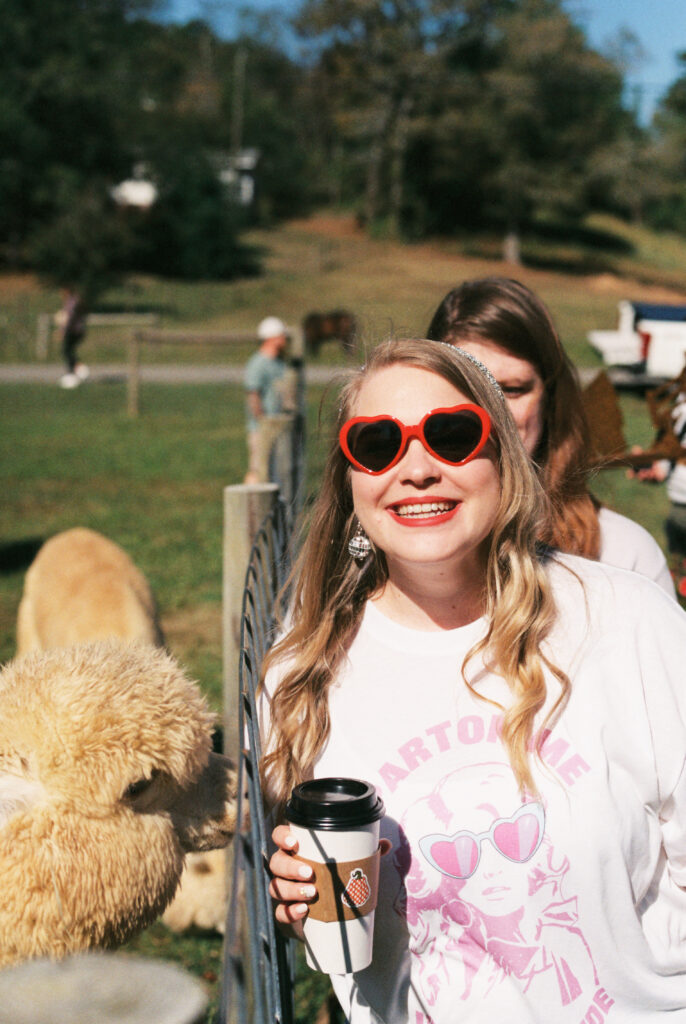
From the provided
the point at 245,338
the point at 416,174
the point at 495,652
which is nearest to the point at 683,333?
the point at 245,338

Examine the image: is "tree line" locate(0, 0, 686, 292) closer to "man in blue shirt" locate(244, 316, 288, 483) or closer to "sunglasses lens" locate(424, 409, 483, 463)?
"man in blue shirt" locate(244, 316, 288, 483)

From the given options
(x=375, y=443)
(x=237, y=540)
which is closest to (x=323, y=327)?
(x=237, y=540)

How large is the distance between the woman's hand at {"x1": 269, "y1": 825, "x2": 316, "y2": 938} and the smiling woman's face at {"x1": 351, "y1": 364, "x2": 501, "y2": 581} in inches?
22.1

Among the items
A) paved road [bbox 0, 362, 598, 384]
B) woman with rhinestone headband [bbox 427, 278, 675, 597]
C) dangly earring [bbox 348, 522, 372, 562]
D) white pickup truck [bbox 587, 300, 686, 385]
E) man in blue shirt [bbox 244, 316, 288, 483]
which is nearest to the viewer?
dangly earring [bbox 348, 522, 372, 562]

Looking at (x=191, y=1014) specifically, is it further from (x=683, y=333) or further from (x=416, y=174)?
(x=416, y=174)

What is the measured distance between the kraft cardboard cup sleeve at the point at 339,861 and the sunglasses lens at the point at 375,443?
62 cm

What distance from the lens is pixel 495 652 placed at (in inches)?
70.8

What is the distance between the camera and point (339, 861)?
58.9 inches

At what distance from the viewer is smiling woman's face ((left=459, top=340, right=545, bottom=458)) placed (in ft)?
8.89

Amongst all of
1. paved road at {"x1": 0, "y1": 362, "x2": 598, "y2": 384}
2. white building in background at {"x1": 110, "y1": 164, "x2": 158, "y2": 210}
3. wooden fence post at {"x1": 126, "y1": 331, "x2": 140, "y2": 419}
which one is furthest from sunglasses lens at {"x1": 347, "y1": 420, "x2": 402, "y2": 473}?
white building in background at {"x1": 110, "y1": 164, "x2": 158, "y2": 210}

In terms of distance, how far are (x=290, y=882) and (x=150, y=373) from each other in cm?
2382

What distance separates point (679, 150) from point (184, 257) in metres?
27.2

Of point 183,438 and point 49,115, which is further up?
point 49,115

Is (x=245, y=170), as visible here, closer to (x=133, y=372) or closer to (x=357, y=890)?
(x=133, y=372)
